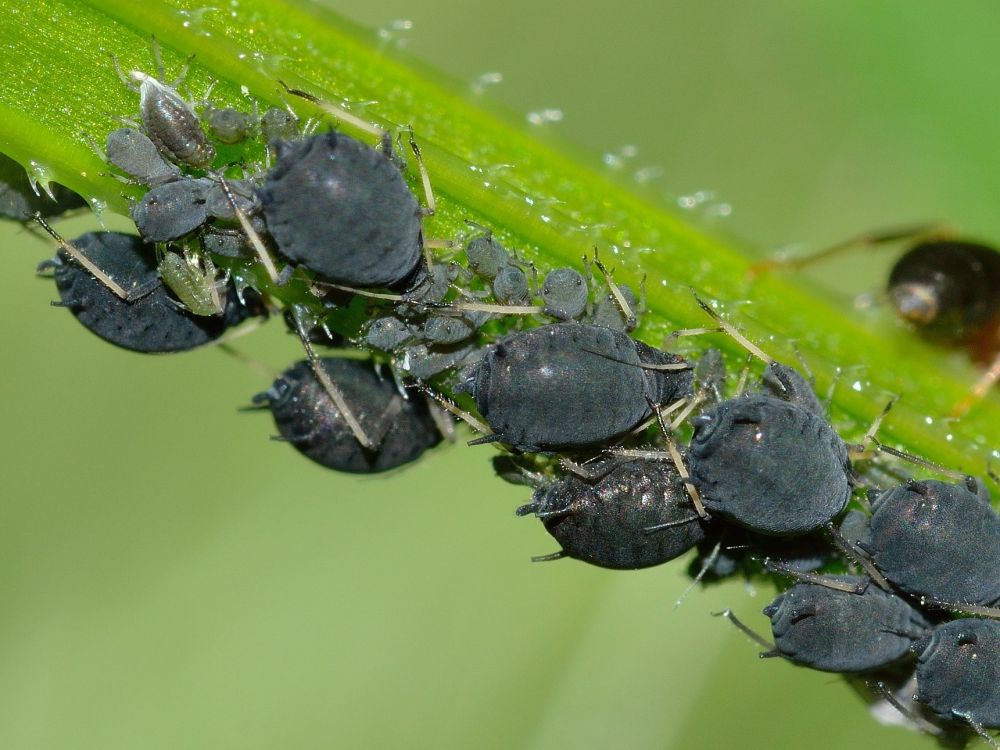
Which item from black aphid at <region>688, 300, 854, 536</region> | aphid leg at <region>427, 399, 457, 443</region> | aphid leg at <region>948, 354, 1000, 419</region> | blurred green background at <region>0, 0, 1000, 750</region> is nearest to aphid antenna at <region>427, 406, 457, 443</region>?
aphid leg at <region>427, 399, 457, 443</region>

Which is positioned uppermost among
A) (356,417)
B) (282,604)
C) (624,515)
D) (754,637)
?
(624,515)

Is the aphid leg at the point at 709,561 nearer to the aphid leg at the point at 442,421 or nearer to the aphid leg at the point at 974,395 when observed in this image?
the aphid leg at the point at 442,421

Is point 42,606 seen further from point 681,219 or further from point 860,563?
point 860,563

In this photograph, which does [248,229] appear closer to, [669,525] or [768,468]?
[669,525]

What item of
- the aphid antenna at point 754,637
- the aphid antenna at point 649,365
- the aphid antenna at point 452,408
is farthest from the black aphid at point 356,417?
the aphid antenna at point 754,637

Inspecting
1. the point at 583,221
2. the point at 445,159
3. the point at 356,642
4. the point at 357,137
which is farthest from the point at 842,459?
the point at 356,642

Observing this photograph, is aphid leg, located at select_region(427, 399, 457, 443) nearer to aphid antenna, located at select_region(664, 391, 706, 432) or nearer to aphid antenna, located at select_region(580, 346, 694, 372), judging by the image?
aphid antenna, located at select_region(580, 346, 694, 372)

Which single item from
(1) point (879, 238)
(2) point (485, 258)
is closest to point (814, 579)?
(2) point (485, 258)

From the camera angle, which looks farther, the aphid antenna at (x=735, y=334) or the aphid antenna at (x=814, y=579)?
the aphid antenna at (x=735, y=334)
